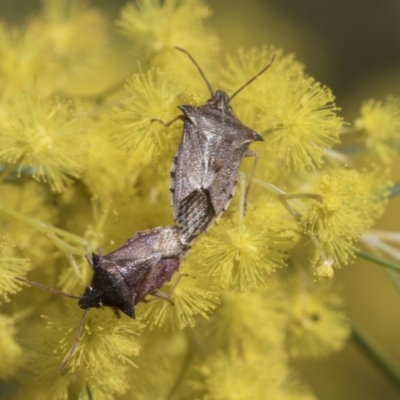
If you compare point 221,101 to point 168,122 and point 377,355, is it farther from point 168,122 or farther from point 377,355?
point 377,355

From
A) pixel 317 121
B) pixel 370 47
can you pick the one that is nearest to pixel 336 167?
pixel 317 121

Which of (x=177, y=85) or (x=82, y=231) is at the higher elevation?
(x=177, y=85)

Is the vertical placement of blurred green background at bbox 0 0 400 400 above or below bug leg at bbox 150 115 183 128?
above

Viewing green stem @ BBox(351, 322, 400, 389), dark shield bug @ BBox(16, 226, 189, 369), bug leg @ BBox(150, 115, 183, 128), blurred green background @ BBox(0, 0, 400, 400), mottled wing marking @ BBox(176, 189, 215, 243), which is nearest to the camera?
dark shield bug @ BBox(16, 226, 189, 369)

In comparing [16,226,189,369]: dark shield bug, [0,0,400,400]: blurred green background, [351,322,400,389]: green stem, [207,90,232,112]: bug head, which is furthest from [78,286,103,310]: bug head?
[0,0,400,400]: blurred green background

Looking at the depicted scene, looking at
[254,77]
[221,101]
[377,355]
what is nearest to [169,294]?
[221,101]

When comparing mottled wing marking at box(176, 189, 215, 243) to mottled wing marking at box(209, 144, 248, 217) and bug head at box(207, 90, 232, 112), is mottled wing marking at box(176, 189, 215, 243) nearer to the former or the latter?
mottled wing marking at box(209, 144, 248, 217)

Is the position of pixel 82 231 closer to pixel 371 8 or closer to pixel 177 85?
pixel 177 85

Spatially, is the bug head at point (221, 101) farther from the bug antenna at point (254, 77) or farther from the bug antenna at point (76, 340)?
the bug antenna at point (76, 340)
